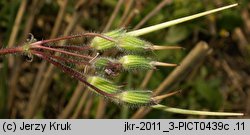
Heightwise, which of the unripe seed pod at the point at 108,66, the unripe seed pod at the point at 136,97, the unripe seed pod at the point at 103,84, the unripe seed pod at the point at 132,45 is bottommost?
the unripe seed pod at the point at 136,97

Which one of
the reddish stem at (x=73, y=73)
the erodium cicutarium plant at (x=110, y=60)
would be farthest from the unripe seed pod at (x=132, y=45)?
the reddish stem at (x=73, y=73)

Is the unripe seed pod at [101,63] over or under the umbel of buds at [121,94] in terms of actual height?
over

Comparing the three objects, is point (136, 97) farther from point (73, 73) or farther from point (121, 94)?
point (73, 73)

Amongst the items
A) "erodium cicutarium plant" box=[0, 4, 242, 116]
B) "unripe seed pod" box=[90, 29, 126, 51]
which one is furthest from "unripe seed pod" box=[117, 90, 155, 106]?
"unripe seed pod" box=[90, 29, 126, 51]

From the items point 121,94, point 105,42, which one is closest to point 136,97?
point 121,94

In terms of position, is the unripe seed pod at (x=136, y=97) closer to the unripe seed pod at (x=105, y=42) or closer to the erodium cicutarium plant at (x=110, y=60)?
the erodium cicutarium plant at (x=110, y=60)

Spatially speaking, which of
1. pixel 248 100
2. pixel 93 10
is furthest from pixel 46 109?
pixel 248 100

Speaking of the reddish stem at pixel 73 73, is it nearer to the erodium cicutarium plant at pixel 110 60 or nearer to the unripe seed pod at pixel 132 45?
the erodium cicutarium plant at pixel 110 60
